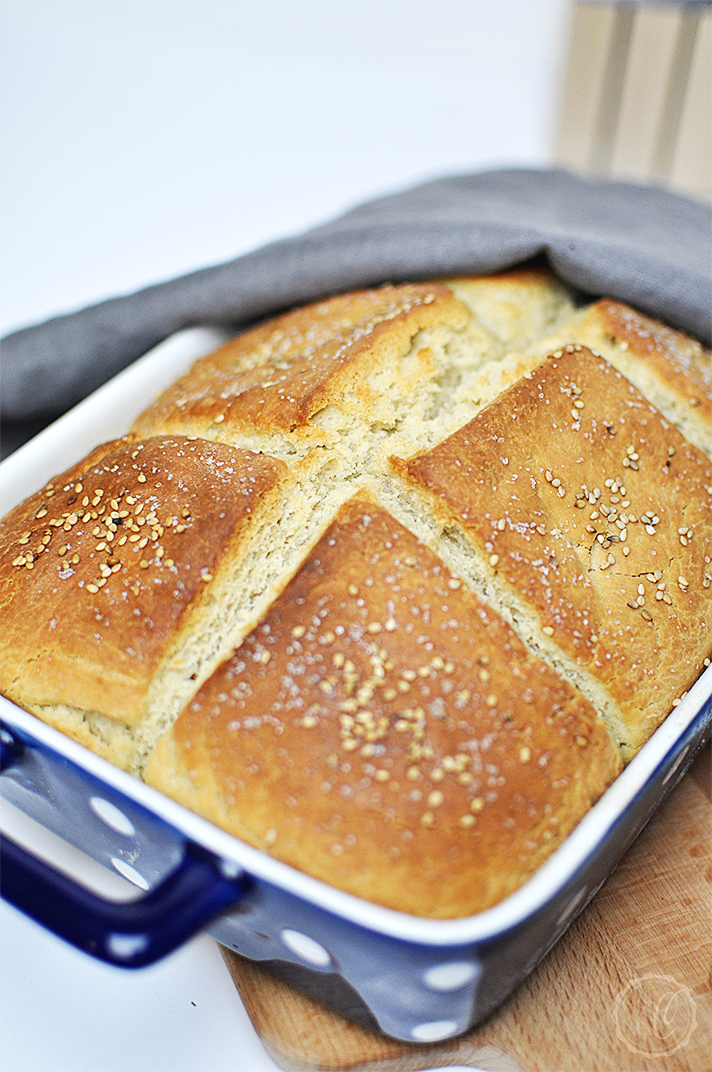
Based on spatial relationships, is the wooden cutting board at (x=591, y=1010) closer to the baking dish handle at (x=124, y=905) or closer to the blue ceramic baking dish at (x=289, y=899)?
the blue ceramic baking dish at (x=289, y=899)

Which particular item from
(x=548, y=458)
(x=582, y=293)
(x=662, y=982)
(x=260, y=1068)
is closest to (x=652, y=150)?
(x=582, y=293)

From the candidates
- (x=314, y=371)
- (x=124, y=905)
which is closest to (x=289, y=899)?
(x=124, y=905)

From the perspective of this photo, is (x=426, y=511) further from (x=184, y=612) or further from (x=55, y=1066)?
(x=55, y=1066)

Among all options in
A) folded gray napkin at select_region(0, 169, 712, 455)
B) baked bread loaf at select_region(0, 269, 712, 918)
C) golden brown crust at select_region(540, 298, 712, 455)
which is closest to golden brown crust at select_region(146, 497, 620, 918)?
baked bread loaf at select_region(0, 269, 712, 918)

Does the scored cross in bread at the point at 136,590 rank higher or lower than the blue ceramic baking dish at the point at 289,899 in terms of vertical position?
higher

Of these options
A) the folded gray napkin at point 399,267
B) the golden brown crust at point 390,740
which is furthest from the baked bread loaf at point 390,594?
the folded gray napkin at point 399,267

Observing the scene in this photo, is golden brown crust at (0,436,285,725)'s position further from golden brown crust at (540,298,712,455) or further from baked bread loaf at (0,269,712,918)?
golden brown crust at (540,298,712,455)

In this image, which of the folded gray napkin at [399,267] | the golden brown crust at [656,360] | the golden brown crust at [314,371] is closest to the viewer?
the golden brown crust at [314,371]

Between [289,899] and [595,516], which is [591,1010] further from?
[595,516]

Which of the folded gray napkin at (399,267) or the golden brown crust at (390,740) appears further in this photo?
the folded gray napkin at (399,267)
